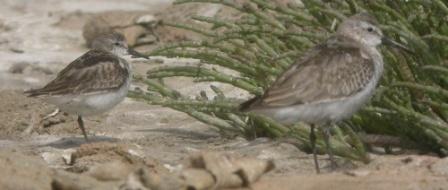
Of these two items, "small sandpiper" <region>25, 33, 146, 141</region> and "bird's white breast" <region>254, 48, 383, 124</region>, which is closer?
"bird's white breast" <region>254, 48, 383, 124</region>

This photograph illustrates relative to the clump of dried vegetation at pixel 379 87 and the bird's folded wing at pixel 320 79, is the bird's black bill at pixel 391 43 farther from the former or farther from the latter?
the bird's folded wing at pixel 320 79

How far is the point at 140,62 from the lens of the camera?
525 inches

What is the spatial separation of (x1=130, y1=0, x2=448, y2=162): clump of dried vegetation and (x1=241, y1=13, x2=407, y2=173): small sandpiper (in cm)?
24

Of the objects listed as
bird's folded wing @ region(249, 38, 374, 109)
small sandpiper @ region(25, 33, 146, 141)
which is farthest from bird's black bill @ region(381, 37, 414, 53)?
small sandpiper @ region(25, 33, 146, 141)

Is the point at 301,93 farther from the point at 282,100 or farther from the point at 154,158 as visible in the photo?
the point at 154,158

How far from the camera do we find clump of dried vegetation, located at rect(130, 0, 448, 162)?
862cm

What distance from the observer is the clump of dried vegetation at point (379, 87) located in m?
8.62

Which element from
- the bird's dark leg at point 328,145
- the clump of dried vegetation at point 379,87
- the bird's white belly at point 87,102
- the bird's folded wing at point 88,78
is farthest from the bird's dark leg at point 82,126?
the bird's dark leg at point 328,145

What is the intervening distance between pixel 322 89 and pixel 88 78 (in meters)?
2.67

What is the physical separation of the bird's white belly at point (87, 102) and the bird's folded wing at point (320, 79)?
7.34 ft

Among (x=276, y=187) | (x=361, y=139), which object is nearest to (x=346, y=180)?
(x=276, y=187)

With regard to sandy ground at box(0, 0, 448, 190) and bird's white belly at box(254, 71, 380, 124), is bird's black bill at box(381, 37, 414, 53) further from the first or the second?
sandy ground at box(0, 0, 448, 190)

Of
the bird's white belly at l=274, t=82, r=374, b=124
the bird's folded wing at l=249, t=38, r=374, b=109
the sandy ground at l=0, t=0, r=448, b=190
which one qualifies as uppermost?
the bird's folded wing at l=249, t=38, r=374, b=109

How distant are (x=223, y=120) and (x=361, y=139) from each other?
1518 mm
